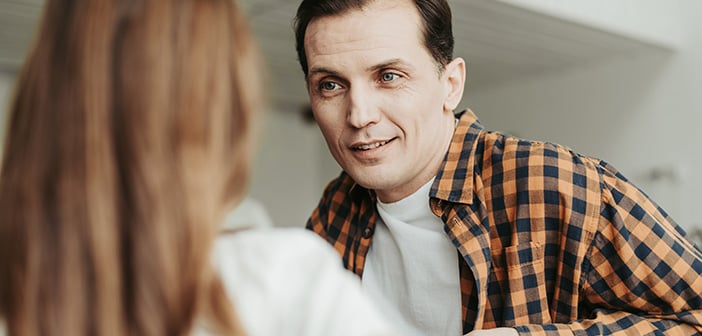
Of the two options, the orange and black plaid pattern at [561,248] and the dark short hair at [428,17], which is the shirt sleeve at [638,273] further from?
the dark short hair at [428,17]

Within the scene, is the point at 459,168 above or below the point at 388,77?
below

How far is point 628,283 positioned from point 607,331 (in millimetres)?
81

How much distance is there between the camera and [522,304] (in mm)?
1146

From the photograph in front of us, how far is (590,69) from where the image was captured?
3703 millimetres

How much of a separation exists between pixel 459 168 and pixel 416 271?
0.20 metres

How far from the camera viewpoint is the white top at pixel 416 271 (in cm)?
123

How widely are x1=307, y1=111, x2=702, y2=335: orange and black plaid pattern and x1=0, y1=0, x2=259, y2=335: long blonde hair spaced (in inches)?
25.9

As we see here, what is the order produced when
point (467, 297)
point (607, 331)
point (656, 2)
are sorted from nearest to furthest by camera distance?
point (607, 331) → point (467, 297) → point (656, 2)

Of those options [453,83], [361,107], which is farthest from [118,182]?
[453,83]

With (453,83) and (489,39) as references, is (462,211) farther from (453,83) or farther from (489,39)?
(489,39)

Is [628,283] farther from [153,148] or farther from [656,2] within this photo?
[656,2]

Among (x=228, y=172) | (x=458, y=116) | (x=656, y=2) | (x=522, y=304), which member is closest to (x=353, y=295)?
(x=228, y=172)

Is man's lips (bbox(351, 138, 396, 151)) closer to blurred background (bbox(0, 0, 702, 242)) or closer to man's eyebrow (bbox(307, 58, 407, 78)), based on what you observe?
man's eyebrow (bbox(307, 58, 407, 78))

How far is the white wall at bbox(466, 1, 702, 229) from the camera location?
10.7ft
